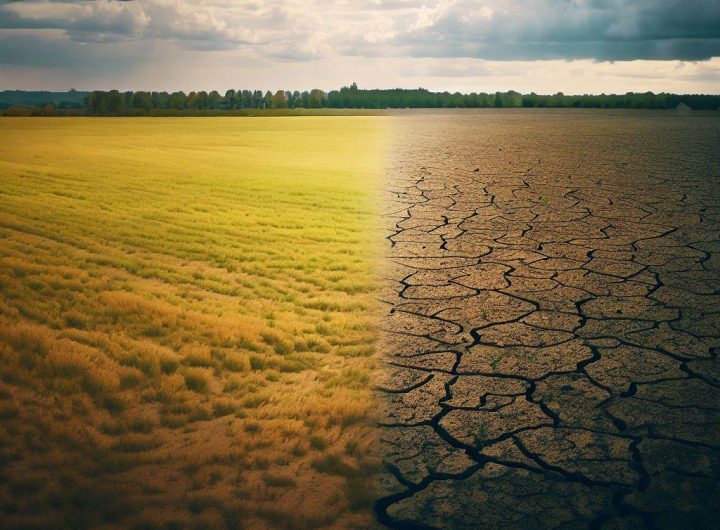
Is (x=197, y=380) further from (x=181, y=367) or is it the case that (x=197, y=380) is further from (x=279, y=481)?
(x=279, y=481)

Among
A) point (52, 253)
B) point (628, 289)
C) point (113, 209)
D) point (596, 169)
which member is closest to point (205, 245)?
point (52, 253)

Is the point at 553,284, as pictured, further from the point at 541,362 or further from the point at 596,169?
the point at 596,169

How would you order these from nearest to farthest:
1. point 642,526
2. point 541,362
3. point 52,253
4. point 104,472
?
point 642,526, point 104,472, point 541,362, point 52,253

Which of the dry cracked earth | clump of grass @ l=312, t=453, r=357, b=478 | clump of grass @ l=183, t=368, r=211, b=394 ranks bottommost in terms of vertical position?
clump of grass @ l=312, t=453, r=357, b=478

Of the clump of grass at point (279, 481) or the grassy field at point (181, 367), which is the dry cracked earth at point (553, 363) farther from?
the clump of grass at point (279, 481)

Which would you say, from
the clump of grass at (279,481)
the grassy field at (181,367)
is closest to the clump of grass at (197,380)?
the grassy field at (181,367)

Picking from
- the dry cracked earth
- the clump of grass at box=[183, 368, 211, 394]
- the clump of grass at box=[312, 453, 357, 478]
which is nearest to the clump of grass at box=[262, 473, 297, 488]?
the clump of grass at box=[312, 453, 357, 478]

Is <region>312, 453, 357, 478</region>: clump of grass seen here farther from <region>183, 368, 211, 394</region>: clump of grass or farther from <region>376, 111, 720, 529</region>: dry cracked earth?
<region>183, 368, 211, 394</region>: clump of grass
